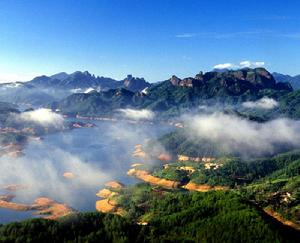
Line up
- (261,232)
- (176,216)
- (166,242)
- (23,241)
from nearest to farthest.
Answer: (23,241) → (166,242) → (261,232) → (176,216)

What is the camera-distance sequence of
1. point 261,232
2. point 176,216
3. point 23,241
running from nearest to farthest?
point 23,241, point 261,232, point 176,216

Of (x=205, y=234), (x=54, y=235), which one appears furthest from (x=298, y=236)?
(x=54, y=235)

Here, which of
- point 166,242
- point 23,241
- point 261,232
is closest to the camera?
point 23,241

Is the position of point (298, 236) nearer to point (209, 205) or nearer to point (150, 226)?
point (209, 205)

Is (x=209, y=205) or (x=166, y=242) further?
(x=209, y=205)

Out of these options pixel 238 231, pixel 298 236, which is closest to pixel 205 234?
pixel 238 231

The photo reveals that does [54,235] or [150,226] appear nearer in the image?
[54,235]

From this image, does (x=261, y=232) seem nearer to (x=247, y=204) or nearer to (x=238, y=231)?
(x=238, y=231)

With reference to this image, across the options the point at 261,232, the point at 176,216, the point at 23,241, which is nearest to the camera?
the point at 23,241
